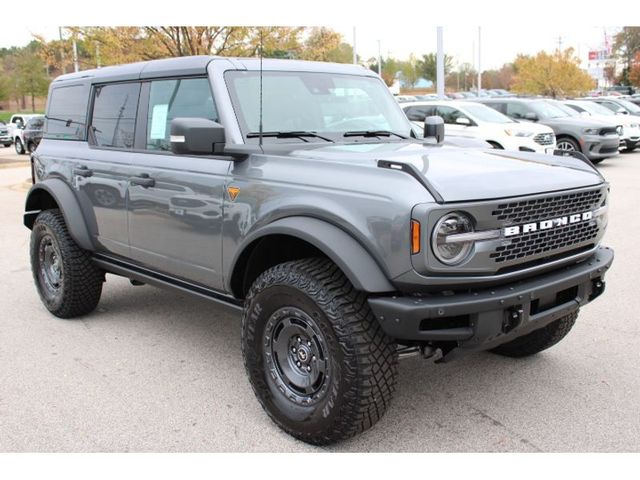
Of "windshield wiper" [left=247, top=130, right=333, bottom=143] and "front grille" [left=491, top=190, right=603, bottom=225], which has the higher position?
Answer: "windshield wiper" [left=247, top=130, right=333, bottom=143]

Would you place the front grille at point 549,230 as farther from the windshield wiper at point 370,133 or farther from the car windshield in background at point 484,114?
the car windshield in background at point 484,114

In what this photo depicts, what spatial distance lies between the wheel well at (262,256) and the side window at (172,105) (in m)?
0.88

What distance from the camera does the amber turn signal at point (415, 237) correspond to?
110 inches

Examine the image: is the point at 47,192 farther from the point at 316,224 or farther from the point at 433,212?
the point at 433,212

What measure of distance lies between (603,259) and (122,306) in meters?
3.95

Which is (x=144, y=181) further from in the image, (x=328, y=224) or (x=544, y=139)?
(x=544, y=139)

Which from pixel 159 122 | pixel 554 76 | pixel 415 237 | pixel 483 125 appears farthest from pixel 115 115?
pixel 554 76

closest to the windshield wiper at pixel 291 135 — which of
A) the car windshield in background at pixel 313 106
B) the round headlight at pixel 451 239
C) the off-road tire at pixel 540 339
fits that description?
the car windshield in background at pixel 313 106

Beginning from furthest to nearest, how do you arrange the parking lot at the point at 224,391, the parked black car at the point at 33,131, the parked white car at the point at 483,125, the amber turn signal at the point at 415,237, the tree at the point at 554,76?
the tree at the point at 554,76 < the parked black car at the point at 33,131 < the parked white car at the point at 483,125 < the parking lot at the point at 224,391 < the amber turn signal at the point at 415,237

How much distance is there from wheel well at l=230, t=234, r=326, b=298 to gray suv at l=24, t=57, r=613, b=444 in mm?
10

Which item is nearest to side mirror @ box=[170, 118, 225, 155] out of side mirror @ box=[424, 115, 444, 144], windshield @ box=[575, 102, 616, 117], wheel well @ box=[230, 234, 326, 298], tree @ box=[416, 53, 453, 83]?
wheel well @ box=[230, 234, 326, 298]

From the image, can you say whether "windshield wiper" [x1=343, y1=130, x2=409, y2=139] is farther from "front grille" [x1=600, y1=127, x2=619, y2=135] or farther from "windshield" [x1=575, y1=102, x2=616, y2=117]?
"windshield" [x1=575, y1=102, x2=616, y2=117]

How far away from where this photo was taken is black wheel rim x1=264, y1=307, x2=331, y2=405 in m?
3.21

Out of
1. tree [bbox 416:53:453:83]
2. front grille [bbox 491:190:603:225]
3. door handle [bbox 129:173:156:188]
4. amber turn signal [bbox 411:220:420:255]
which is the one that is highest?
tree [bbox 416:53:453:83]
